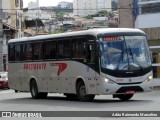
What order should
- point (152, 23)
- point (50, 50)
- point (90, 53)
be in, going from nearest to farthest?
point (90, 53), point (50, 50), point (152, 23)

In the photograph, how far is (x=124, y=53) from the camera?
2191 centimetres

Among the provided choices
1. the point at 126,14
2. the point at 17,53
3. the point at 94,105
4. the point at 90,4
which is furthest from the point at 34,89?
the point at 90,4

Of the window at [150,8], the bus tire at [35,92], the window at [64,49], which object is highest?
the window at [150,8]

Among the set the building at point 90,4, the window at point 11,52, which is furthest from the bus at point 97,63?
the building at point 90,4

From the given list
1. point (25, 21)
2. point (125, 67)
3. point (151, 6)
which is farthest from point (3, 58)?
point (125, 67)

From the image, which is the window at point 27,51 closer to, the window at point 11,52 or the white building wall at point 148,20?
the window at point 11,52

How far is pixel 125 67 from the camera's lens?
21781 millimetres

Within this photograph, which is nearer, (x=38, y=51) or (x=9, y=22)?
(x=38, y=51)

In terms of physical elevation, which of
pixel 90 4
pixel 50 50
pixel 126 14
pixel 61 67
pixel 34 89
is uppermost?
pixel 126 14

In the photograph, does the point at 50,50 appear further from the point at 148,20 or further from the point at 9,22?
the point at 9,22

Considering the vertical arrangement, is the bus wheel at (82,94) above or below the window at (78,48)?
below

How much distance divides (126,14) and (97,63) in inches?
847

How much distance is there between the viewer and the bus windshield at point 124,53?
71.4 ft

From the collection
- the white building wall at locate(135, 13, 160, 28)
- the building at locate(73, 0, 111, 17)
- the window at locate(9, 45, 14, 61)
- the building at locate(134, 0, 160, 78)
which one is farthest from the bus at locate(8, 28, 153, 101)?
the building at locate(73, 0, 111, 17)
